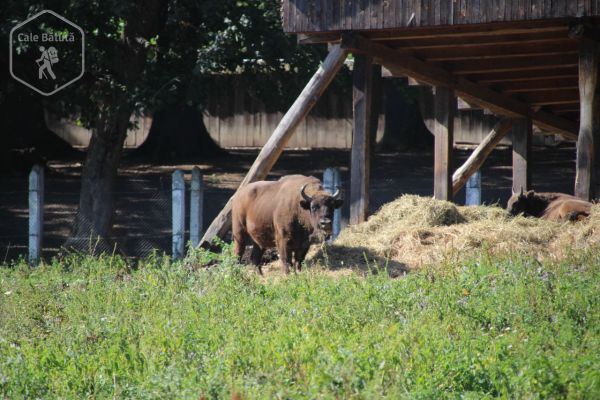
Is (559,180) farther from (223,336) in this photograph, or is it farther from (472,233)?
(223,336)

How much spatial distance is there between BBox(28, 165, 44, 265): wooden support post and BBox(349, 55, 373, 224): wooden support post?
17.5 feet

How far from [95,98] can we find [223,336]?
11.2 m

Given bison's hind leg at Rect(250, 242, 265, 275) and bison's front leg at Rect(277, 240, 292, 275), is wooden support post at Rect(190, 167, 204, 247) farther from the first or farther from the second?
bison's front leg at Rect(277, 240, 292, 275)

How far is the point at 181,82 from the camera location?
61.8 feet

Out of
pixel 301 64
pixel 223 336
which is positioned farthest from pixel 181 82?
pixel 223 336

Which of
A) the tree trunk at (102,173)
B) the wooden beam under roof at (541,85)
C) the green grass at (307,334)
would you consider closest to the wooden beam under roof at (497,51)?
the wooden beam under roof at (541,85)

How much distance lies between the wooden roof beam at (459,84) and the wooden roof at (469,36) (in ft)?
0.06

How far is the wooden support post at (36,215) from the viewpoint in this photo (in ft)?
53.3

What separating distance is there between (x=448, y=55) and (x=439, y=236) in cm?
399

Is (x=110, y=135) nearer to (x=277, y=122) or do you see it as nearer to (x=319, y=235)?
(x=319, y=235)

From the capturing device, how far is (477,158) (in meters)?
19.5

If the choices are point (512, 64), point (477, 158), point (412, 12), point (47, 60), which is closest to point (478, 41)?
point (512, 64)

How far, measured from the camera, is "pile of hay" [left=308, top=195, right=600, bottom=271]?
1269cm

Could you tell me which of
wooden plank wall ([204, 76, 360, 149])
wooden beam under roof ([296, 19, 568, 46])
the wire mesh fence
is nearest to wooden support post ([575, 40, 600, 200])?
wooden beam under roof ([296, 19, 568, 46])
